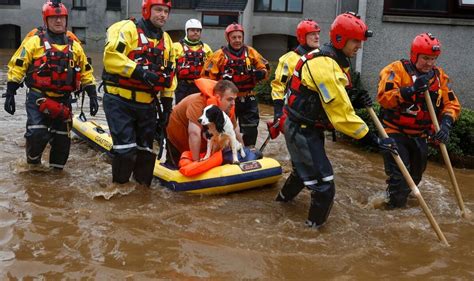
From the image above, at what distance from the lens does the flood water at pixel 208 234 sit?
159 inches

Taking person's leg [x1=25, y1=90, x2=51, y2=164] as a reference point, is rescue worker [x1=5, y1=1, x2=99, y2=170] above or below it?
above

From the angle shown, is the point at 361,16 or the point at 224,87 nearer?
the point at 224,87

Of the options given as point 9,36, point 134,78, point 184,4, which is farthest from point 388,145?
point 9,36

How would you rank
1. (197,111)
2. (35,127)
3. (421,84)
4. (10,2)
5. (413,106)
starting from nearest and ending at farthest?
(421,84) → (413,106) → (197,111) → (35,127) → (10,2)

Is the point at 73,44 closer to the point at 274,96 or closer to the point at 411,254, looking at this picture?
the point at 274,96

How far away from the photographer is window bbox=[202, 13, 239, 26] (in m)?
23.4

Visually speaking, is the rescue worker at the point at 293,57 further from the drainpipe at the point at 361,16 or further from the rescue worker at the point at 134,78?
the drainpipe at the point at 361,16

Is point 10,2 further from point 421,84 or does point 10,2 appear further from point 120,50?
point 421,84

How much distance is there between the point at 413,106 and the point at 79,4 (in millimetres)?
25608

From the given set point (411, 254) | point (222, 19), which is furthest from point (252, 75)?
point (222, 19)

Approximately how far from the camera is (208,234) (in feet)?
15.7

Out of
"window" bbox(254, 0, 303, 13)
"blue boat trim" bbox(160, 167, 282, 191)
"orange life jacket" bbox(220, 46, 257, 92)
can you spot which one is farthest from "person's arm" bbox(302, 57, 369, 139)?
"window" bbox(254, 0, 303, 13)

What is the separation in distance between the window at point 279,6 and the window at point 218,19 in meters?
2.11

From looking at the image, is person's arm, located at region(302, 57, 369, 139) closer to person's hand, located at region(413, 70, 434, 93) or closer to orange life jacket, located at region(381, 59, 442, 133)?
person's hand, located at region(413, 70, 434, 93)
